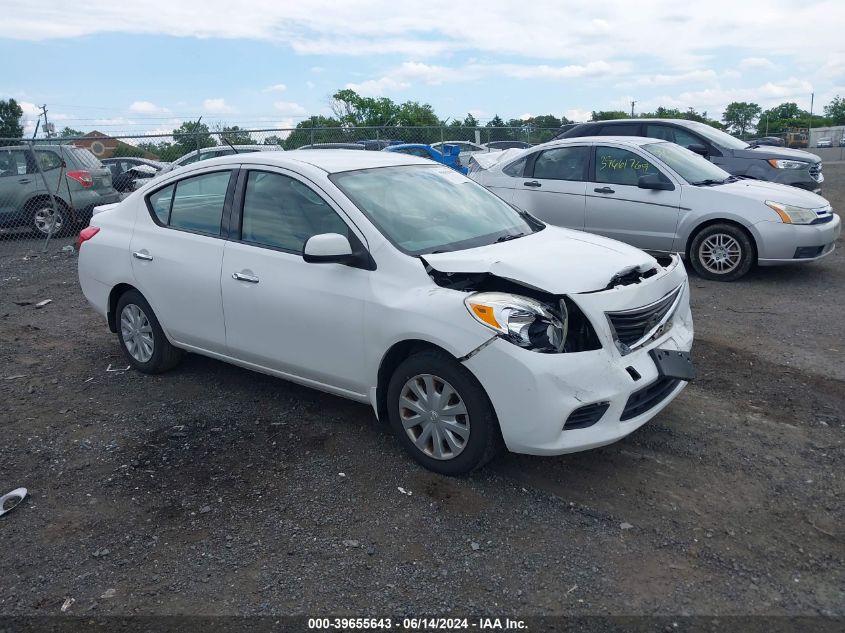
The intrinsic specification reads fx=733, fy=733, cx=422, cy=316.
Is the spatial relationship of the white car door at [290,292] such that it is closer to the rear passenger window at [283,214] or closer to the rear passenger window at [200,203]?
the rear passenger window at [283,214]

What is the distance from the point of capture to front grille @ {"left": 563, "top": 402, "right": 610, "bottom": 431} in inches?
144

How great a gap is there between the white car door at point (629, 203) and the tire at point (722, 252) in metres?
0.34

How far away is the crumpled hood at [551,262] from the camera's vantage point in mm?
3857

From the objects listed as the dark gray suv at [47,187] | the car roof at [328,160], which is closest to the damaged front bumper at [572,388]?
the car roof at [328,160]

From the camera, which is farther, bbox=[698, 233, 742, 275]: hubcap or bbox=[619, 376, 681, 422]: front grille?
bbox=[698, 233, 742, 275]: hubcap

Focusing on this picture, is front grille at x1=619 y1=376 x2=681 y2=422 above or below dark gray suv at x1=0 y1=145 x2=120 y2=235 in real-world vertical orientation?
below

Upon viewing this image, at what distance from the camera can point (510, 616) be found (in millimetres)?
2967

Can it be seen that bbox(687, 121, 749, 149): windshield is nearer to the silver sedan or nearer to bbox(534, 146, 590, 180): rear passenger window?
the silver sedan

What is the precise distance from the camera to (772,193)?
8.46m

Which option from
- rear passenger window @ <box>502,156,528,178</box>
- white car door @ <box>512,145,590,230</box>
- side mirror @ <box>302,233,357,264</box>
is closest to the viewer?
side mirror @ <box>302,233,357,264</box>

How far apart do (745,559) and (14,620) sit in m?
3.14

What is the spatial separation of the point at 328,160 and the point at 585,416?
2457mm

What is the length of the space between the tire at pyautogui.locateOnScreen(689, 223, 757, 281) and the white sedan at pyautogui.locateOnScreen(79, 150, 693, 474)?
405cm

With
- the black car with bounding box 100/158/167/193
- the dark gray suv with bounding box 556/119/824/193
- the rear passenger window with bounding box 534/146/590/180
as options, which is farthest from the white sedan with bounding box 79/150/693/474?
the black car with bounding box 100/158/167/193
